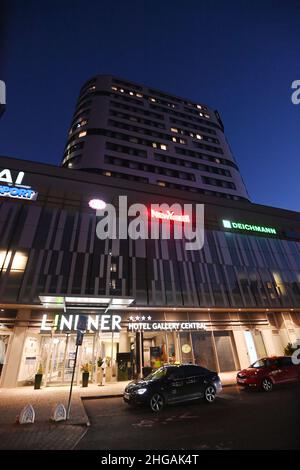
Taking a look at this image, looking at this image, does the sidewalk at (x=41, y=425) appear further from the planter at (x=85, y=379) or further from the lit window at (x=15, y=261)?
the lit window at (x=15, y=261)

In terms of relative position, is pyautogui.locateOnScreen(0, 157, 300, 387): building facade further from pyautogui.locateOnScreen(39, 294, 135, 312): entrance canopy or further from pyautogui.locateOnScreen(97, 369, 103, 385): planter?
pyautogui.locateOnScreen(97, 369, 103, 385): planter

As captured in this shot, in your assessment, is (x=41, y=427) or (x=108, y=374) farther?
(x=108, y=374)

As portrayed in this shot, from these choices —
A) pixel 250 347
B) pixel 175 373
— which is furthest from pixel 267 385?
pixel 250 347

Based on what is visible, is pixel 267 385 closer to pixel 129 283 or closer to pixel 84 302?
pixel 129 283

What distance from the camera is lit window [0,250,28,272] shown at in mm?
15986

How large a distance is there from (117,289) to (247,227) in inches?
651

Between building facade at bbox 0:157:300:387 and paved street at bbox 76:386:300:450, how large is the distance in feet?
21.8

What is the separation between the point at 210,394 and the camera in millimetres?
10109

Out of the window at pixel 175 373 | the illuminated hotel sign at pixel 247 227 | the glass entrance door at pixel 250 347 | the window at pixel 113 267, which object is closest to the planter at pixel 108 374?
the window at pixel 113 267

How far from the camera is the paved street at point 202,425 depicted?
5.41 meters

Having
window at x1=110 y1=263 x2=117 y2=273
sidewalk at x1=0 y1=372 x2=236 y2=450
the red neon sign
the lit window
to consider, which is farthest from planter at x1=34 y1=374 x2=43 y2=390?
the red neon sign

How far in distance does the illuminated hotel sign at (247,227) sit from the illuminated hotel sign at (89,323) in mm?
15594

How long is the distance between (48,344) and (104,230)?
9.35 meters

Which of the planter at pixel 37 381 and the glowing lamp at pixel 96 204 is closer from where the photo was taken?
the planter at pixel 37 381
